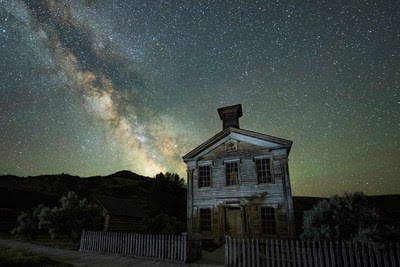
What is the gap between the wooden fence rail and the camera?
11727 millimetres

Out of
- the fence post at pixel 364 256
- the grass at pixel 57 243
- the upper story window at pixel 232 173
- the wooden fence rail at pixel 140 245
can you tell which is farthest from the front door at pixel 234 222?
the grass at pixel 57 243

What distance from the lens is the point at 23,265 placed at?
348 inches

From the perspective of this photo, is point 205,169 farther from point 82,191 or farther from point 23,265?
point 82,191

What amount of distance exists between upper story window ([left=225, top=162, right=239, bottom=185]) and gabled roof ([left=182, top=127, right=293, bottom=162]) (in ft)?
7.59

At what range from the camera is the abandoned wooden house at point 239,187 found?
56.5 ft

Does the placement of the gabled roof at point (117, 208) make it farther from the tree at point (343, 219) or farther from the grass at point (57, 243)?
the tree at point (343, 219)

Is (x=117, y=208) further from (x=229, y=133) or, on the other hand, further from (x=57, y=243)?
(x=229, y=133)

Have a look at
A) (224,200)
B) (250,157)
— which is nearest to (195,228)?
(224,200)

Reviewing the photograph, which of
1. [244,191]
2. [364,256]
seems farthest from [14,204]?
[364,256]

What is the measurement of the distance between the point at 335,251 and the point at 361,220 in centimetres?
159

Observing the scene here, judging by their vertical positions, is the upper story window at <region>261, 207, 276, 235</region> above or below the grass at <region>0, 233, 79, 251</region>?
above

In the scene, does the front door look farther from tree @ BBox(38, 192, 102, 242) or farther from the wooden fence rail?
tree @ BBox(38, 192, 102, 242)

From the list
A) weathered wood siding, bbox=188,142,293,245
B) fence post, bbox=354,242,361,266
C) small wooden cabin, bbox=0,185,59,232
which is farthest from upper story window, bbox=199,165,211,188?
small wooden cabin, bbox=0,185,59,232

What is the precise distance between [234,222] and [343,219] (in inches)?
382
